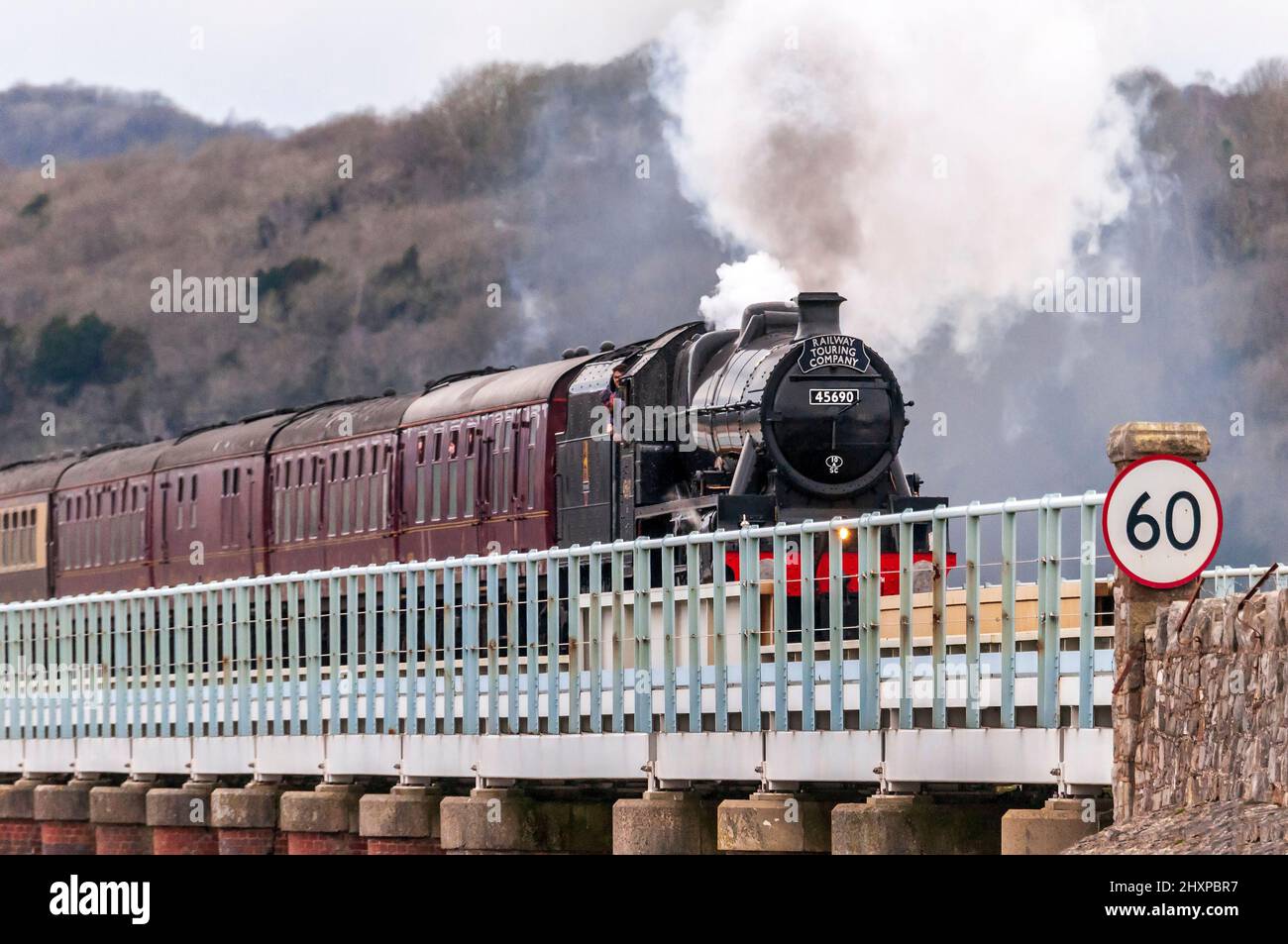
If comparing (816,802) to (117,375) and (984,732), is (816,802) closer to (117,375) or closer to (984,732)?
(984,732)

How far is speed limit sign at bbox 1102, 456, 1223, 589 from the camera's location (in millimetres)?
13508

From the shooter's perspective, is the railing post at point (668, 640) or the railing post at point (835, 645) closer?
the railing post at point (835, 645)

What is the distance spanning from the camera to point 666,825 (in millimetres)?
18688

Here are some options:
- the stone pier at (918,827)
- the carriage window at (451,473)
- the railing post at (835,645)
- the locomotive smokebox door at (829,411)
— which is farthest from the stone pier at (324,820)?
the stone pier at (918,827)

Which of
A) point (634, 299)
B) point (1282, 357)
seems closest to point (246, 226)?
point (634, 299)

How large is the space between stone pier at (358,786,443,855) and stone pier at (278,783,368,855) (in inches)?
33.3

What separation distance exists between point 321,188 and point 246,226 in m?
3.67

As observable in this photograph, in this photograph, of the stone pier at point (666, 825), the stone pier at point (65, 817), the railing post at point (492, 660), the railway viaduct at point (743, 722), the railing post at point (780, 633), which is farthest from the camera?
the stone pier at point (65, 817)

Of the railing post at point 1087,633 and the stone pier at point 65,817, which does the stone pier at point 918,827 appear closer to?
the railing post at point 1087,633

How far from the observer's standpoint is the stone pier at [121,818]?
96.7ft

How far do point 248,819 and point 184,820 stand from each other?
170 cm

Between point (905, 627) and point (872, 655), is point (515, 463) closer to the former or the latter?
point (872, 655)

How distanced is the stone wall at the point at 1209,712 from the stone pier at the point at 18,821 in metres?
20.9

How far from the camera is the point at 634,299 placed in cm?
9912
